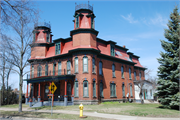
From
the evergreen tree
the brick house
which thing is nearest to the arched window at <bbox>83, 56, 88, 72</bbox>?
the brick house

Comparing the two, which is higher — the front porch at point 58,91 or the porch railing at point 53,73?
the porch railing at point 53,73

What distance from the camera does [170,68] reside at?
18.3 metres

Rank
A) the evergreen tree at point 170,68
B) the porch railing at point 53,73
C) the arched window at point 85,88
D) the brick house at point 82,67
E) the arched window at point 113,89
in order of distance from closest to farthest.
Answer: the evergreen tree at point 170,68 < the arched window at point 85,88 < the brick house at point 82,67 < the porch railing at point 53,73 < the arched window at point 113,89

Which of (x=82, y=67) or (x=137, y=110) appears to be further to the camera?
(x=82, y=67)

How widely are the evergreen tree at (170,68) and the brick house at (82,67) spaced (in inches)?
418

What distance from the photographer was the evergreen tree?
1733 cm

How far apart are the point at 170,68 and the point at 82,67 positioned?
12.8m

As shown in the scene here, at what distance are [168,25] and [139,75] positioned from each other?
2487 centimetres

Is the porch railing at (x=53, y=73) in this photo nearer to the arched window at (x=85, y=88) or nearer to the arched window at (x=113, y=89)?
the arched window at (x=85, y=88)

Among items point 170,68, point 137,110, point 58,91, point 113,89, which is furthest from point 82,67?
point 170,68

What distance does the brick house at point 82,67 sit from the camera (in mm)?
25656

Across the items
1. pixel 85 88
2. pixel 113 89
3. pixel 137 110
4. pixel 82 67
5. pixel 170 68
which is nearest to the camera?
pixel 137 110

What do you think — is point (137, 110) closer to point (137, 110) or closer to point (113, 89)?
point (137, 110)

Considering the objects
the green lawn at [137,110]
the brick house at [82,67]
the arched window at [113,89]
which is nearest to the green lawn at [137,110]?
the green lawn at [137,110]
